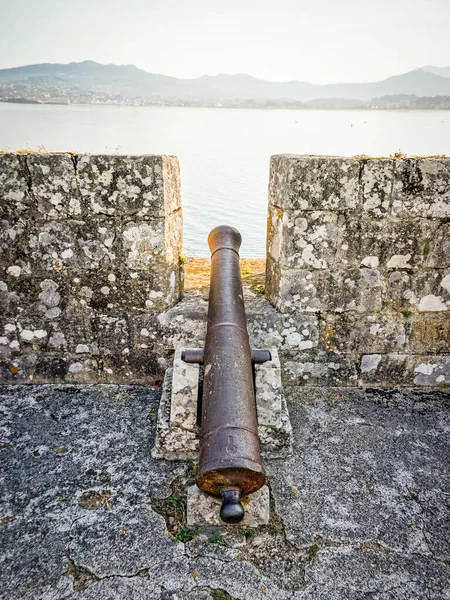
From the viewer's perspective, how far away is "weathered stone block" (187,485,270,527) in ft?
7.89

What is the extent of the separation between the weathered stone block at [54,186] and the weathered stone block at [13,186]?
6 centimetres

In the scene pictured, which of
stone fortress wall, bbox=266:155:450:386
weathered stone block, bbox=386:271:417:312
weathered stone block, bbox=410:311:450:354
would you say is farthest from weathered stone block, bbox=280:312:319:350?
weathered stone block, bbox=410:311:450:354

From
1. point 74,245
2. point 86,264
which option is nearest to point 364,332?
point 86,264

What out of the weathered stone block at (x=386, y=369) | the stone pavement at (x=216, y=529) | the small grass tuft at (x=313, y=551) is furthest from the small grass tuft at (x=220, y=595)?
the weathered stone block at (x=386, y=369)

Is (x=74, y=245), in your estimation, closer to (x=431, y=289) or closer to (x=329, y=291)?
(x=329, y=291)

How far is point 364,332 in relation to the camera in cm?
371

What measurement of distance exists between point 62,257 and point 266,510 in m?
2.59

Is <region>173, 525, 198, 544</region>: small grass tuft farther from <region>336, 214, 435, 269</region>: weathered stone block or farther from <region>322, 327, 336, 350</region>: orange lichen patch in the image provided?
<region>336, 214, 435, 269</region>: weathered stone block

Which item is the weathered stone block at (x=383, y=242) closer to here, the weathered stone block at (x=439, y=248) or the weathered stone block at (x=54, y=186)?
the weathered stone block at (x=439, y=248)

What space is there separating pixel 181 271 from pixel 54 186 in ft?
4.48

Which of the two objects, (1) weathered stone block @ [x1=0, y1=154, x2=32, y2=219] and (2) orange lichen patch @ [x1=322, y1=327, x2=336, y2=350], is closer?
(1) weathered stone block @ [x1=0, y1=154, x2=32, y2=219]

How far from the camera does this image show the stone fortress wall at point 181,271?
330 cm

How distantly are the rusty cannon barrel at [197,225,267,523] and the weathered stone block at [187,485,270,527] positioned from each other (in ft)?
1.23

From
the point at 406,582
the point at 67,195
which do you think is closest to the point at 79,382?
the point at 67,195
